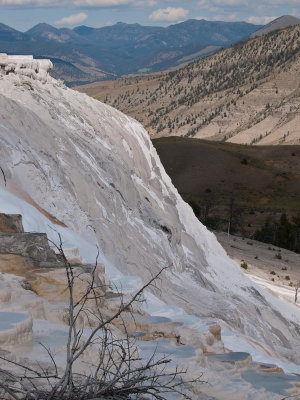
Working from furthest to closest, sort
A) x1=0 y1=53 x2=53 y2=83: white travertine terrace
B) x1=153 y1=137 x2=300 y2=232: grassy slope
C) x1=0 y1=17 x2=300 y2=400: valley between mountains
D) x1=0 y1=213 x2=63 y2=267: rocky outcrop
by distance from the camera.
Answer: x1=153 y1=137 x2=300 y2=232: grassy slope → x1=0 y1=53 x2=53 y2=83: white travertine terrace → x1=0 y1=213 x2=63 y2=267: rocky outcrop → x1=0 y1=17 x2=300 y2=400: valley between mountains

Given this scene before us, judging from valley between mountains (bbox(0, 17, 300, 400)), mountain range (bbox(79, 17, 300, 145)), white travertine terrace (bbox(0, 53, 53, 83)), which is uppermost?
mountain range (bbox(79, 17, 300, 145))

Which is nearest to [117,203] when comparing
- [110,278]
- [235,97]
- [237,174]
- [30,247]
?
[110,278]

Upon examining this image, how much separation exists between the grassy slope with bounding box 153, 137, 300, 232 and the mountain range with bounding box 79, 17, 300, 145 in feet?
94.5

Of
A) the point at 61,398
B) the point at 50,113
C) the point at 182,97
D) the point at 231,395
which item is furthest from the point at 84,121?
the point at 182,97

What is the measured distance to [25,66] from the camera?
14305 mm

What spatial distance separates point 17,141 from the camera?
11.1 m

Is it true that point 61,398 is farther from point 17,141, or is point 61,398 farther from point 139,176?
point 139,176

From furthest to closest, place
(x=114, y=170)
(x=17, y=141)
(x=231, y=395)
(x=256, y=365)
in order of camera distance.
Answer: (x=114, y=170), (x=17, y=141), (x=256, y=365), (x=231, y=395)

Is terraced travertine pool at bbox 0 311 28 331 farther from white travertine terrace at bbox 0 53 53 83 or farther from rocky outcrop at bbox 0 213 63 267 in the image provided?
white travertine terrace at bbox 0 53 53 83

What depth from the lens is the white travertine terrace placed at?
13.9m

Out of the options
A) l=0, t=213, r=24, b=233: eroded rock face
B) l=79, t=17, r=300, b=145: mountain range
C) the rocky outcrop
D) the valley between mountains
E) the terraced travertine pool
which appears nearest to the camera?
the valley between mountains

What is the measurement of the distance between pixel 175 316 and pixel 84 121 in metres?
7.00

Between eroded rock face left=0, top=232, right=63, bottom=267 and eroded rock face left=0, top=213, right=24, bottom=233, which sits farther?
eroded rock face left=0, top=213, right=24, bottom=233

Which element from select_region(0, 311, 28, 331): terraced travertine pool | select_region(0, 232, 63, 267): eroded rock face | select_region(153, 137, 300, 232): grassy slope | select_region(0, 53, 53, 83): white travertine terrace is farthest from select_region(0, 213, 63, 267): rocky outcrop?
select_region(153, 137, 300, 232): grassy slope
